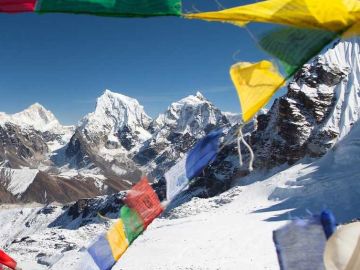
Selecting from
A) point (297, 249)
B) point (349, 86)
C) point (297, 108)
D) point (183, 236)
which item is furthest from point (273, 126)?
point (297, 249)

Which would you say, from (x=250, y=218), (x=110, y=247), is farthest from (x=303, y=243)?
(x=250, y=218)

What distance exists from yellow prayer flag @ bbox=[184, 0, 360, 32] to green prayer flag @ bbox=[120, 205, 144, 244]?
2.92 metres

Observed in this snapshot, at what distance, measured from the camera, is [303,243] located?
12.7 ft

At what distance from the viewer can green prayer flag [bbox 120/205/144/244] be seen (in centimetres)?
574

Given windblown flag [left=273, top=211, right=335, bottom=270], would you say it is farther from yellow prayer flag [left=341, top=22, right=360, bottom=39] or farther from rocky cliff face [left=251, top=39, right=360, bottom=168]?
rocky cliff face [left=251, top=39, right=360, bottom=168]

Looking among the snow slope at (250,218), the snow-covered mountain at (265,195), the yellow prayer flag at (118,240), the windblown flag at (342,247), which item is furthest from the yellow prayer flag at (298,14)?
the snow slope at (250,218)

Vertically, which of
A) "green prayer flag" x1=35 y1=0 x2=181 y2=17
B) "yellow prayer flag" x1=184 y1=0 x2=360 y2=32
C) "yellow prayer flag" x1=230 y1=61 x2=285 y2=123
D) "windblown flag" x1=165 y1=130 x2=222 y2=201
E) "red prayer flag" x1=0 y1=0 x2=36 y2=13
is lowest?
"windblown flag" x1=165 y1=130 x2=222 y2=201

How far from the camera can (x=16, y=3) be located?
336cm

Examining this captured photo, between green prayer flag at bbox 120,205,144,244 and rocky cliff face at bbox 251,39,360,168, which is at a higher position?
green prayer flag at bbox 120,205,144,244

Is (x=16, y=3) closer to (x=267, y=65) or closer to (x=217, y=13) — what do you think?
(x=217, y=13)

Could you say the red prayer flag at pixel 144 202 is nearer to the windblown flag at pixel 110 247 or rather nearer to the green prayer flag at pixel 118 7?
the windblown flag at pixel 110 247

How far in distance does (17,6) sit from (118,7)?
2.19 ft

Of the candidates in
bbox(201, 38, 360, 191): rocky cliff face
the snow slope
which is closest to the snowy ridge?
bbox(201, 38, 360, 191): rocky cliff face

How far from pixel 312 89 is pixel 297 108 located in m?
5.03
